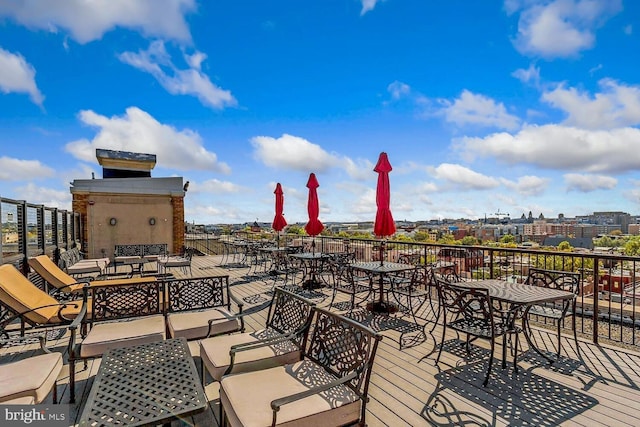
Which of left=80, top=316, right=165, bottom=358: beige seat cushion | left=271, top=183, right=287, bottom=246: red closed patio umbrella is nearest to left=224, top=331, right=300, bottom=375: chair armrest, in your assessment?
left=80, top=316, right=165, bottom=358: beige seat cushion

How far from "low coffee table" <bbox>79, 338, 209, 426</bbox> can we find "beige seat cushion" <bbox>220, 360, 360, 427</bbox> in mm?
191

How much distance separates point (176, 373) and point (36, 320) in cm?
247

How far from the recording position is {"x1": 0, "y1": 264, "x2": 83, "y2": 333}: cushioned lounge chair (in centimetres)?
307

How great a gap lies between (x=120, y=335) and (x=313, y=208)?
501cm

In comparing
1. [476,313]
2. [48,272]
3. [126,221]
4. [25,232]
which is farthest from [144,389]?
[126,221]

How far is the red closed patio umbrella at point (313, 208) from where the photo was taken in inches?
291

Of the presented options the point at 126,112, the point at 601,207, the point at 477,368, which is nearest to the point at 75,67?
the point at 126,112

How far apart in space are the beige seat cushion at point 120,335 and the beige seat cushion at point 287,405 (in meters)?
1.26

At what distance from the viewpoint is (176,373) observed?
186 cm

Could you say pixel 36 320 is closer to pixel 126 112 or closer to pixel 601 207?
pixel 126 112

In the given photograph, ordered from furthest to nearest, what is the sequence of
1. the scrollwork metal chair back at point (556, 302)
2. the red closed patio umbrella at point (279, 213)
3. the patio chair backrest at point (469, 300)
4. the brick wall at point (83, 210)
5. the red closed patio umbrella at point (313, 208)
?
the brick wall at point (83, 210) → the red closed patio umbrella at point (279, 213) → the red closed patio umbrella at point (313, 208) → the scrollwork metal chair back at point (556, 302) → the patio chair backrest at point (469, 300)

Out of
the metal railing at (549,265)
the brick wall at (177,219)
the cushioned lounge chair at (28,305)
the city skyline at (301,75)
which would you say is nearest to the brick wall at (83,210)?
the city skyline at (301,75)

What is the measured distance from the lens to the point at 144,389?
169 centimetres

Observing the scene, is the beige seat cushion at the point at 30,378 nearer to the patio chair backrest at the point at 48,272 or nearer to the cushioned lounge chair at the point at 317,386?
the cushioned lounge chair at the point at 317,386
